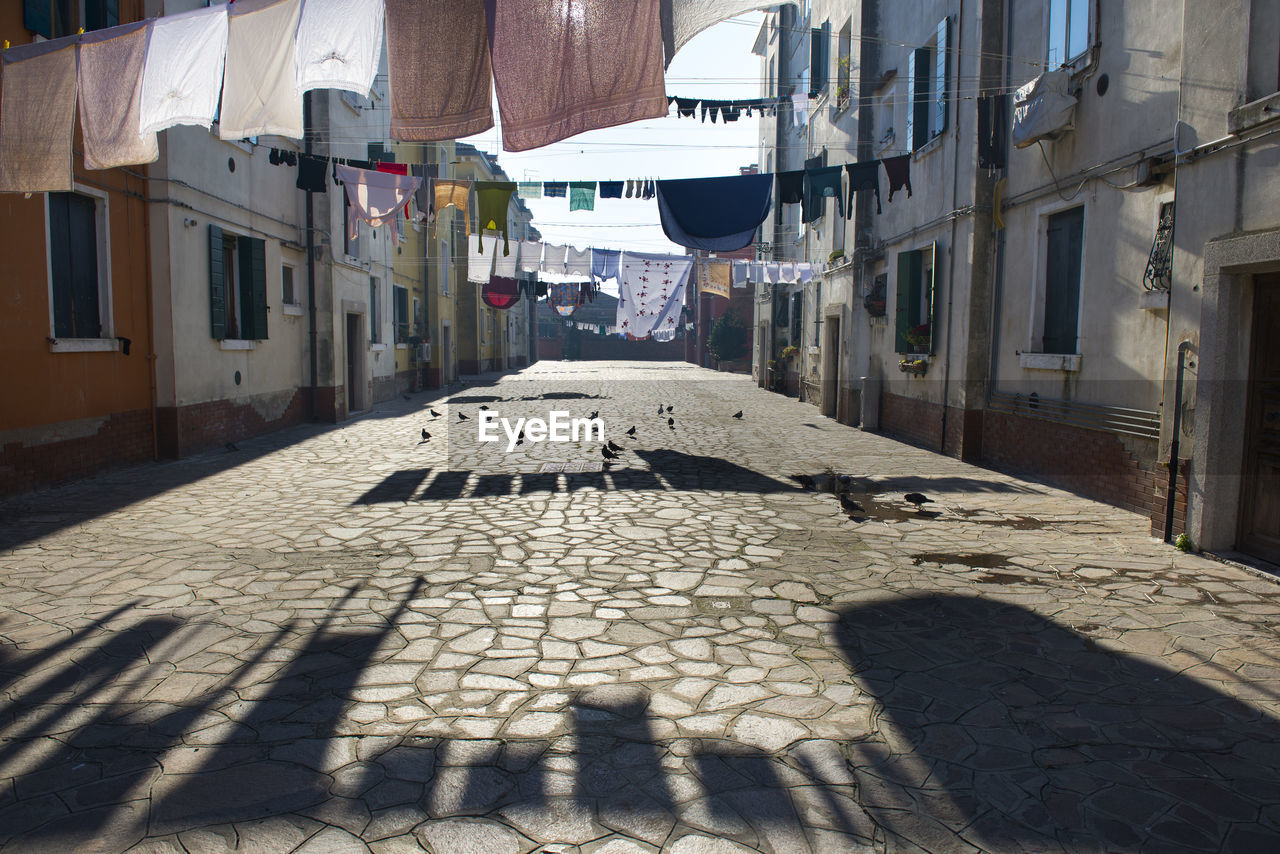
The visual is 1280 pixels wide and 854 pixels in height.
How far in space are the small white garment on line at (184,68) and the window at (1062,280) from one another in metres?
8.39

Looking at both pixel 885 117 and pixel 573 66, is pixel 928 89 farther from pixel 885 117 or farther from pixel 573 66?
pixel 573 66

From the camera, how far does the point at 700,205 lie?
1248 cm

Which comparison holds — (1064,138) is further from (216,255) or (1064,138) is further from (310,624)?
(216,255)

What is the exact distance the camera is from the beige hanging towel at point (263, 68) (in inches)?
248

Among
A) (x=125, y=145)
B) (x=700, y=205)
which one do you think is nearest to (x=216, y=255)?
(x=125, y=145)

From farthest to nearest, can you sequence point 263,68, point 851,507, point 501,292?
point 501,292, point 851,507, point 263,68

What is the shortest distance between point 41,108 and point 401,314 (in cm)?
1599

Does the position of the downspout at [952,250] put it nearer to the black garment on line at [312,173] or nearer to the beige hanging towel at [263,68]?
the beige hanging towel at [263,68]

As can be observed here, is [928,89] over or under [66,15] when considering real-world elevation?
over

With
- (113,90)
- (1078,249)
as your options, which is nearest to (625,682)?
(113,90)

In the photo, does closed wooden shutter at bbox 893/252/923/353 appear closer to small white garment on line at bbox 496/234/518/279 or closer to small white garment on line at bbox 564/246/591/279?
small white garment on line at bbox 564/246/591/279

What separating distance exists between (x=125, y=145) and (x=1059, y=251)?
9.38m

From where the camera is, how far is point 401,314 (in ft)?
74.5
